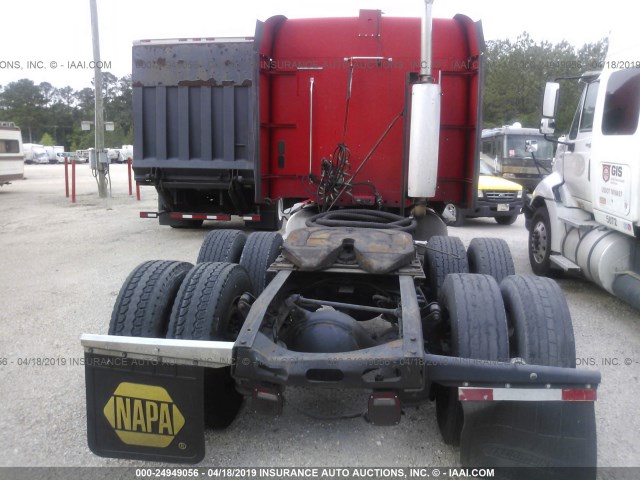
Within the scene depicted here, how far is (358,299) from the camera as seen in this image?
405cm

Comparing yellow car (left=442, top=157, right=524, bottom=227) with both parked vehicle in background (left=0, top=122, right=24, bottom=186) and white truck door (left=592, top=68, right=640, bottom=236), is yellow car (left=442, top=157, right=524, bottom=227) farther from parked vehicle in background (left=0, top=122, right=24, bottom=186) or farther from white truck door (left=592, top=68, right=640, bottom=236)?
parked vehicle in background (left=0, top=122, right=24, bottom=186)

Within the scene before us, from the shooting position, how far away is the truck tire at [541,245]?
24.0ft

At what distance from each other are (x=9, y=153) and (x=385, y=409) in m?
21.4

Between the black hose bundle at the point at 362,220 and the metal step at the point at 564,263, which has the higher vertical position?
the black hose bundle at the point at 362,220

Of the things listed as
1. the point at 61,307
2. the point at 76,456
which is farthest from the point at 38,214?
the point at 76,456

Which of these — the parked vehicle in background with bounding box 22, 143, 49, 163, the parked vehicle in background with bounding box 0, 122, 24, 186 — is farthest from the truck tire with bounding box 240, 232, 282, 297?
the parked vehicle in background with bounding box 22, 143, 49, 163

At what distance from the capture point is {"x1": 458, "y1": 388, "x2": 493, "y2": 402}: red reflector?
248cm

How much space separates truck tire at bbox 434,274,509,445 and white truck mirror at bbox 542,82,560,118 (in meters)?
3.94

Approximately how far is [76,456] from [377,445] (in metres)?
1.71

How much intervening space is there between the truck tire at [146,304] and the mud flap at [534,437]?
67.8 inches

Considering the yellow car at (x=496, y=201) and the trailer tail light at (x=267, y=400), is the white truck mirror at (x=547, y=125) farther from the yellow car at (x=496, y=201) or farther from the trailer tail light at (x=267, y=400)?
the yellow car at (x=496, y=201)

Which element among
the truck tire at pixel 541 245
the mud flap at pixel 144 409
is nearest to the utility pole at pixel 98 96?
the truck tire at pixel 541 245

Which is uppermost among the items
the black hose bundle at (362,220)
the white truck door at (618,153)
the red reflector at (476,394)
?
the white truck door at (618,153)

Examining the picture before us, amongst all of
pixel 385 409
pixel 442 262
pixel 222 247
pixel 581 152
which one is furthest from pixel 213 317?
pixel 581 152
